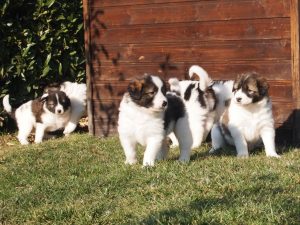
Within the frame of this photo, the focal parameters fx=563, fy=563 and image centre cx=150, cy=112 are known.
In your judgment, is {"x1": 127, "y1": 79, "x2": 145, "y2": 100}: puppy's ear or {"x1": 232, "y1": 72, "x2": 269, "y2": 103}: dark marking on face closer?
{"x1": 127, "y1": 79, "x2": 145, "y2": 100}: puppy's ear

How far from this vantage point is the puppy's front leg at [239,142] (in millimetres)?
7613

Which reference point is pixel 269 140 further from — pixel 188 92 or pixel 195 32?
pixel 195 32

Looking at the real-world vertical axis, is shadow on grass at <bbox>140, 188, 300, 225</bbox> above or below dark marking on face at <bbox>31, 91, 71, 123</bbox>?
below

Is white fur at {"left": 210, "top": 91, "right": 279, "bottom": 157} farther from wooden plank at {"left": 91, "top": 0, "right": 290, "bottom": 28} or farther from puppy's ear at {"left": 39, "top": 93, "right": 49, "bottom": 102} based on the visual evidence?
puppy's ear at {"left": 39, "top": 93, "right": 49, "bottom": 102}

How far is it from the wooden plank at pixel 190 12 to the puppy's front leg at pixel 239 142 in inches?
76.2

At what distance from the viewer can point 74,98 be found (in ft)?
36.3

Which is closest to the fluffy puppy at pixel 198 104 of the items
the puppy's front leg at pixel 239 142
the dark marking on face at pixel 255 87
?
the puppy's front leg at pixel 239 142

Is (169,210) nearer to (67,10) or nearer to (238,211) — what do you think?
(238,211)

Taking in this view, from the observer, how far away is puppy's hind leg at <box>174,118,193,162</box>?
7.13 metres

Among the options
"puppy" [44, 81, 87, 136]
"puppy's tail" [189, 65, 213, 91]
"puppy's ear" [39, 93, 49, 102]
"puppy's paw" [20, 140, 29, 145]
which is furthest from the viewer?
"puppy" [44, 81, 87, 136]

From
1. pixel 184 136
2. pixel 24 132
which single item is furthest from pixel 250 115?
pixel 24 132

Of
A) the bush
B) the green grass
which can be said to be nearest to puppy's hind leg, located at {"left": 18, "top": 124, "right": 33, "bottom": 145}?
the bush

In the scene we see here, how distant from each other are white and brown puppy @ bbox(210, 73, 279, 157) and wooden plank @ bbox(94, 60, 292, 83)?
0.99 metres

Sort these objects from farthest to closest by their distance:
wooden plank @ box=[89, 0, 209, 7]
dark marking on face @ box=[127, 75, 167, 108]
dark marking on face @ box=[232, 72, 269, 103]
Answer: wooden plank @ box=[89, 0, 209, 7] < dark marking on face @ box=[232, 72, 269, 103] < dark marking on face @ box=[127, 75, 167, 108]
